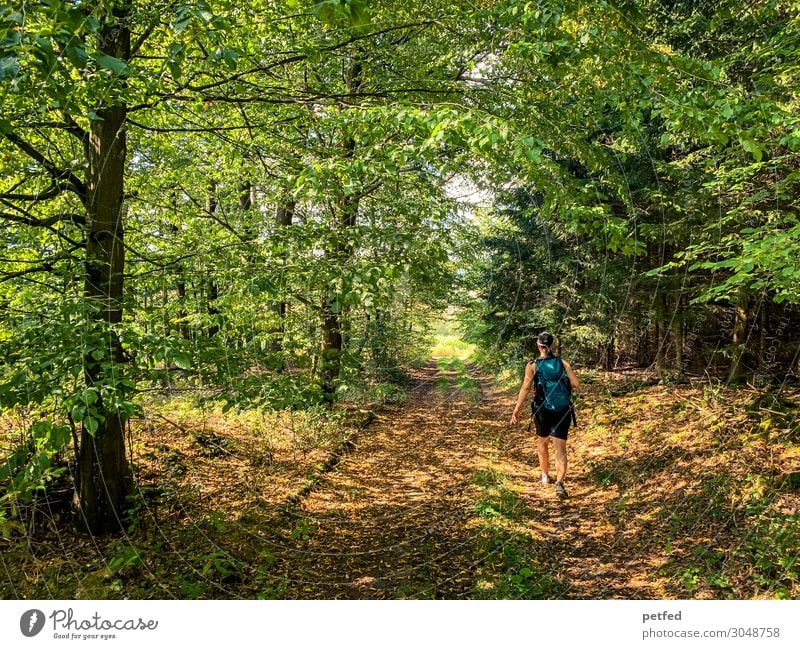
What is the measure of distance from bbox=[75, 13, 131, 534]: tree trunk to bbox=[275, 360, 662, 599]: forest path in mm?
1849

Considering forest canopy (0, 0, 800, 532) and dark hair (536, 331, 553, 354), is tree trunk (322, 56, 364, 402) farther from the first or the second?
dark hair (536, 331, 553, 354)

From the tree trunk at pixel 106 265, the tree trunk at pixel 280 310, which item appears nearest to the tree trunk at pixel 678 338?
the tree trunk at pixel 280 310

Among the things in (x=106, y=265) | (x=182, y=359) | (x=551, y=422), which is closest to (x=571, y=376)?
(x=551, y=422)

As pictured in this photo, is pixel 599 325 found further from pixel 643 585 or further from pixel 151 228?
pixel 151 228

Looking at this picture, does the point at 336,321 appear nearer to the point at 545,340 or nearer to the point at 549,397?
the point at 545,340

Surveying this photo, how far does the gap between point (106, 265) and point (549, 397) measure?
4186mm

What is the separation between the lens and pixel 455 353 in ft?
11.2

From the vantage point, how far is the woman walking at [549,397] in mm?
3498

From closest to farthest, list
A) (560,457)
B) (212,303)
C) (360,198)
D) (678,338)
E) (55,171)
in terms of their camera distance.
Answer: (212,303), (55,171), (360,198), (560,457), (678,338)

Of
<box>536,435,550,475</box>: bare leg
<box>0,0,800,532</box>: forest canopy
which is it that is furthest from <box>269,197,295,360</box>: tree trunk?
<box>536,435,550,475</box>: bare leg

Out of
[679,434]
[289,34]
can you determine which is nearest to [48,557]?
[289,34]

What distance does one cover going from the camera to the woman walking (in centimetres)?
350

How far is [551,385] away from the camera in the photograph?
12.1ft
